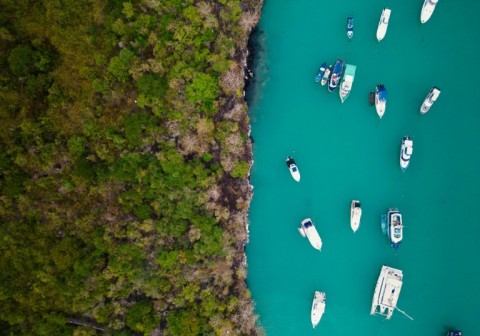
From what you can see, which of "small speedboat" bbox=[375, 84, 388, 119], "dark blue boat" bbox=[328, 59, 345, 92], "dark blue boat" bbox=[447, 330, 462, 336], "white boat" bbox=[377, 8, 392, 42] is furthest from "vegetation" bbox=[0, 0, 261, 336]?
"dark blue boat" bbox=[447, 330, 462, 336]

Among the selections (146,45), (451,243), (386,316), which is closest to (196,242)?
(146,45)

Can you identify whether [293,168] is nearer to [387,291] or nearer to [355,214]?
[355,214]

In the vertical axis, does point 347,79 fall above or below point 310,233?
above

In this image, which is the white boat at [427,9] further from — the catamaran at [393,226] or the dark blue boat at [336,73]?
the catamaran at [393,226]

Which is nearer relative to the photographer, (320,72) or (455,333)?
(455,333)

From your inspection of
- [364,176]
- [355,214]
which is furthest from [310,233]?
[364,176]

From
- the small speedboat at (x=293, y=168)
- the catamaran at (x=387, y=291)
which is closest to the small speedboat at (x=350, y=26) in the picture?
the small speedboat at (x=293, y=168)
